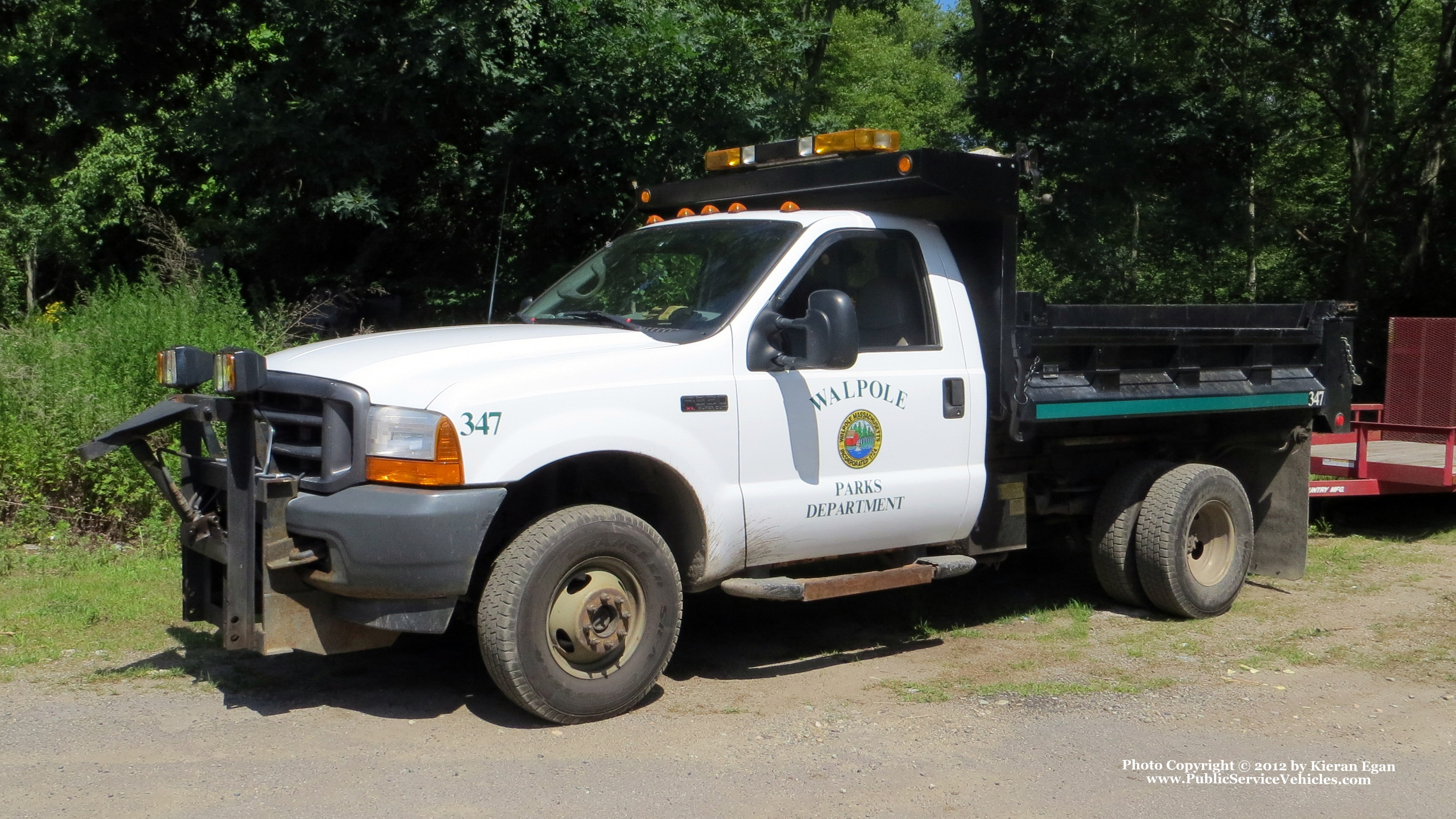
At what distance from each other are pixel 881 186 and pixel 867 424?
1159 millimetres

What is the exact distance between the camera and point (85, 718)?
16.4 feet

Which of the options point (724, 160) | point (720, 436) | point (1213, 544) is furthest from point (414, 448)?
point (1213, 544)

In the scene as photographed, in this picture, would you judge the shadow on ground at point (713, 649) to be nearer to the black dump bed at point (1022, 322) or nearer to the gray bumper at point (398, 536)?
the gray bumper at point (398, 536)

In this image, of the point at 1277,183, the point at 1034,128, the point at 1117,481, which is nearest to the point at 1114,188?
the point at 1034,128

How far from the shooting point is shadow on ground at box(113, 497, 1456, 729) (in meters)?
5.36

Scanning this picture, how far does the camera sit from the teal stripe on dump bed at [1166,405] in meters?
6.27

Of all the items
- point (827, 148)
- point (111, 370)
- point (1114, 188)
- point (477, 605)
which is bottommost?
point (477, 605)

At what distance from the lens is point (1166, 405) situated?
22.0 ft

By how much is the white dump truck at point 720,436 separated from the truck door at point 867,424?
0.01m

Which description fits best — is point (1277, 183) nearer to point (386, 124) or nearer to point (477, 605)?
point (386, 124)

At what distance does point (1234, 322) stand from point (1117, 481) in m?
1.23

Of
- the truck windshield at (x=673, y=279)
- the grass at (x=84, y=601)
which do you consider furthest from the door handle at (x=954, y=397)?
the grass at (x=84, y=601)

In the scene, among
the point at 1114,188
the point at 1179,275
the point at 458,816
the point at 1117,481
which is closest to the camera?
the point at 458,816

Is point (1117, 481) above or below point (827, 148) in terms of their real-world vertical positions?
below
